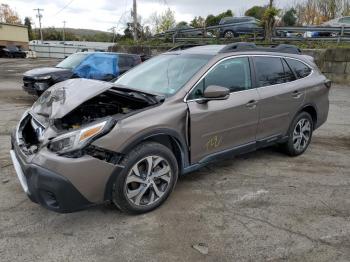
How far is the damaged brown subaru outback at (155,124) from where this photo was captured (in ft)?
10.6

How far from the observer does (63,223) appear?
358 cm

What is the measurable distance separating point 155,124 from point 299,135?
9.47 ft

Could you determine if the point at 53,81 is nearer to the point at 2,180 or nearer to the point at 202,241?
the point at 2,180

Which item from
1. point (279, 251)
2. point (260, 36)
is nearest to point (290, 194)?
point (279, 251)

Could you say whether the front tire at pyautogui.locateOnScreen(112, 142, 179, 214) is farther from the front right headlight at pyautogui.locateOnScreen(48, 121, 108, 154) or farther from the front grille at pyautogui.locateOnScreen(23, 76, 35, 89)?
the front grille at pyautogui.locateOnScreen(23, 76, 35, 89)

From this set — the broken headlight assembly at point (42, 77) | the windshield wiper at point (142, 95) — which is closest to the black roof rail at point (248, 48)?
the windshield wiper at point (142, 95)

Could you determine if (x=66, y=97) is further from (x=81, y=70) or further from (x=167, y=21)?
(x=167, y=21)

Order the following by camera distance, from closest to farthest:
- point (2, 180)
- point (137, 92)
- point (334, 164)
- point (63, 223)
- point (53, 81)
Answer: point (63, 223) < point (137, 92) < point (2, 180) < point (334, 164) < point (53, 81)

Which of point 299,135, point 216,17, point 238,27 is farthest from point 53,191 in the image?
point 216,17

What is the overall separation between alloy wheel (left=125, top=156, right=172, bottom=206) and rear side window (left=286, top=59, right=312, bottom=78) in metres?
2.76

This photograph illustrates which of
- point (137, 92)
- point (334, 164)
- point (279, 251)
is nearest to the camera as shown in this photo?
point (279, 251)

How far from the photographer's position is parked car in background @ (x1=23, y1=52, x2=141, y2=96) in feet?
33.9

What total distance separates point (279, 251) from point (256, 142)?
1956 mm

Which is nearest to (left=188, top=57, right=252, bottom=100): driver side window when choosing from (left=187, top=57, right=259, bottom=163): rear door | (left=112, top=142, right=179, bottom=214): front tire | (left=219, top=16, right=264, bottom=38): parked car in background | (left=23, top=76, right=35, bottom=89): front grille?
(left=187, top=57, right=259, bottom=163): rear door
